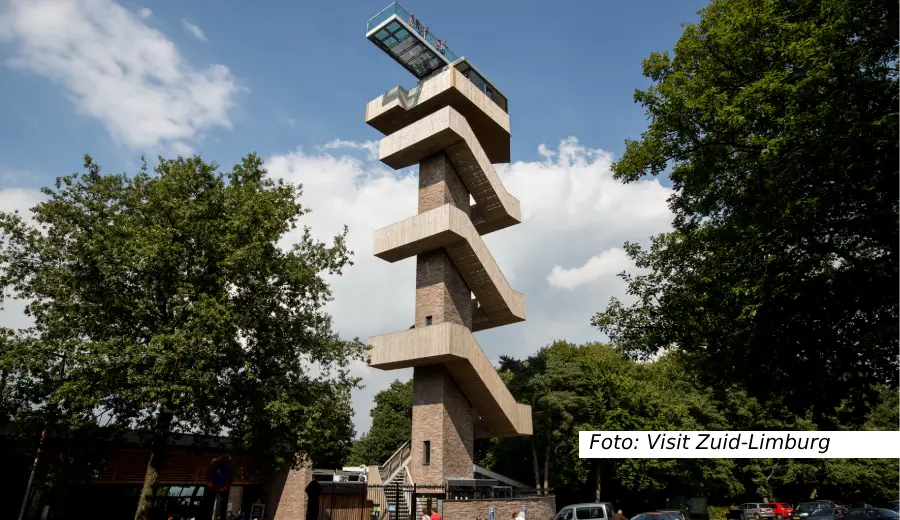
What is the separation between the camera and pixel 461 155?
3134 cm

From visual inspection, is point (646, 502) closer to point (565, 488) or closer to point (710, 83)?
point (565, 488)

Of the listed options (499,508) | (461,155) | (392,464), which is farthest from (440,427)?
(461,155)

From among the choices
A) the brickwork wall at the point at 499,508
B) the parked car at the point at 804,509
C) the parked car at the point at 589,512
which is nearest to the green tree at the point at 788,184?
the parked car at the point at 589,512

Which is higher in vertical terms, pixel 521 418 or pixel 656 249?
pixel 656 249

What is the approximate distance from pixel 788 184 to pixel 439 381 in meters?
17.9

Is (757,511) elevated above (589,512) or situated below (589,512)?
below

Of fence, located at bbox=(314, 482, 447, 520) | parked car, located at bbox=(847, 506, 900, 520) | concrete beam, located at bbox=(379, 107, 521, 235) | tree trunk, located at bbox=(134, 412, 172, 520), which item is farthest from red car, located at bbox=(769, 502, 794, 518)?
tree trunk, located at bbox=(134, 412, 172, 520)

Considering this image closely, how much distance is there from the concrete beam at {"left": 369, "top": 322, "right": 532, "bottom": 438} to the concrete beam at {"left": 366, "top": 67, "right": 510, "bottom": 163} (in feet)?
42.4

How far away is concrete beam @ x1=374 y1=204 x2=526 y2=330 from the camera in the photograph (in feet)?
92.9

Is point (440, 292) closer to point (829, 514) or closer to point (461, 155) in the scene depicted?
point (461, 155)

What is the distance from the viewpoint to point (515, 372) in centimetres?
4600

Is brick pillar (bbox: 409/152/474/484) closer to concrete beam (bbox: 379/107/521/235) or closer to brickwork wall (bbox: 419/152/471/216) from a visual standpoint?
brickwork wall (bbox: 419/152/471/216)

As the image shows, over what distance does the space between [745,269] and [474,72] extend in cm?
2215

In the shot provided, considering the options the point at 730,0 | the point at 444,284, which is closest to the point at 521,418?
the point at 444,284
